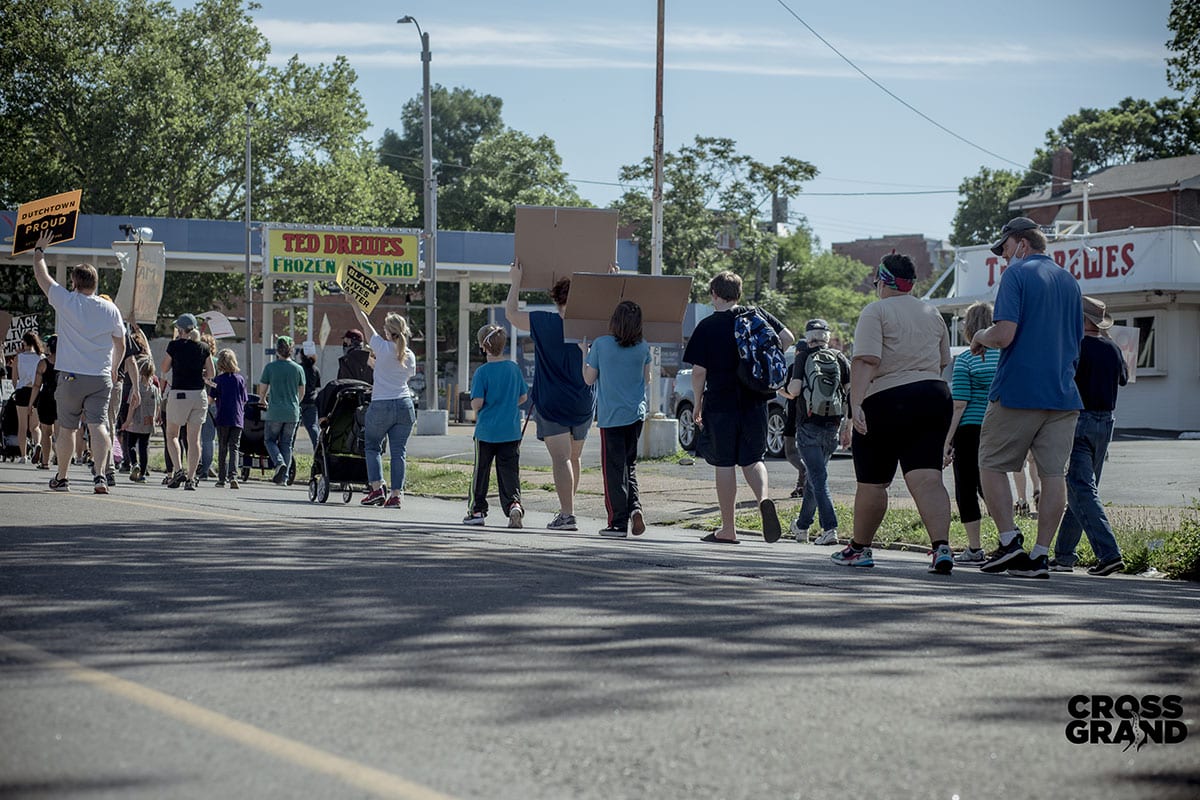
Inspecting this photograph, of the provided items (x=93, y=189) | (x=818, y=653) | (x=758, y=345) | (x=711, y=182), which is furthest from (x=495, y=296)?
(x=818, y=653)

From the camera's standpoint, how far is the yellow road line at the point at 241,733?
3.66 meters

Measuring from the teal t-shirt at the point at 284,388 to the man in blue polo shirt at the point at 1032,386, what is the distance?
Answer: 1060cm

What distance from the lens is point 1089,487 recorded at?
9906mm

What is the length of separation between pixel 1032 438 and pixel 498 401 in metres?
4.70

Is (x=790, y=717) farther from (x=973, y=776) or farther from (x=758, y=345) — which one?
(x=758, y=345)

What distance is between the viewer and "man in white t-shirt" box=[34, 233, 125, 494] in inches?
509

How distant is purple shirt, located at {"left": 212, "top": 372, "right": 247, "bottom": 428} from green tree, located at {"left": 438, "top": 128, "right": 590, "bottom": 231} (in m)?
57.5

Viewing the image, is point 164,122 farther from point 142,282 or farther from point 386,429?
point 386,429

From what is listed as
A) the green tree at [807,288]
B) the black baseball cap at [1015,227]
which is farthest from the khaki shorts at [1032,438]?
the green tree at [807,288]

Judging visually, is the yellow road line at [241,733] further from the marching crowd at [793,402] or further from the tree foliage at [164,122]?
the tree foliage at [164,122]

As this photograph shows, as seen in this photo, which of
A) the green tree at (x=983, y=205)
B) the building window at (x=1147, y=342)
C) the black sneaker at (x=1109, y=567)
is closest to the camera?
the black sneaker at (x=1109, y=567)

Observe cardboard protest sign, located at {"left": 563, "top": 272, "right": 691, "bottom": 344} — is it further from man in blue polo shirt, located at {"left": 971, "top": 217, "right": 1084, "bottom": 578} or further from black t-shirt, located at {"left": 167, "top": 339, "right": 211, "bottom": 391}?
black t-shirt, located at {"left": 167, "top": 339, "right": 211, "bottom": 391}

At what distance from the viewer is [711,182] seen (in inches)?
2520

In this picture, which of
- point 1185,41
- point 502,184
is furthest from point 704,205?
point 1185,41
